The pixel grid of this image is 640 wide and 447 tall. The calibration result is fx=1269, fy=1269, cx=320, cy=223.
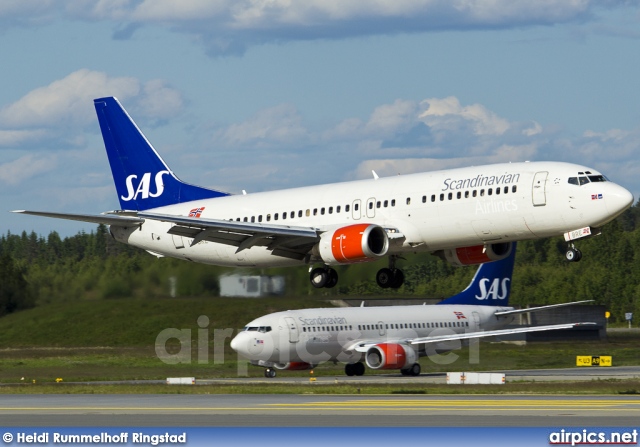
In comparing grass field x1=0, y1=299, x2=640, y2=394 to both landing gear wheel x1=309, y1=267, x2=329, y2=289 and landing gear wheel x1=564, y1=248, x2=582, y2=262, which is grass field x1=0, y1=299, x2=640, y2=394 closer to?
landing gear wheel x1=309, y1=267, x2=329, y2=289

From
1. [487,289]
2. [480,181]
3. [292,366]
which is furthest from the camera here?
[487,289]

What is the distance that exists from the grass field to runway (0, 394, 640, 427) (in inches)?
265

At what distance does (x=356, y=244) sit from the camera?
50875 millimetres

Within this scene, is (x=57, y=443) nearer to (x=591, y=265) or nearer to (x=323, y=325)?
(x=323, y=325)

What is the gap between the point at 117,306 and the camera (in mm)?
68000

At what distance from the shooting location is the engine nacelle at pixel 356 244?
5081 cm

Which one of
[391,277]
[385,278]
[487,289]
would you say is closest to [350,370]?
[487,289]

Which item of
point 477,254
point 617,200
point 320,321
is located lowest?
point 320,321

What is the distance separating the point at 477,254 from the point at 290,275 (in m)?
12.7

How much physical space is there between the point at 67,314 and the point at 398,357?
62.2 ft

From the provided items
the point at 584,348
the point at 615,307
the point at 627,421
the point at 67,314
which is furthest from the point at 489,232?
the point at 615,307

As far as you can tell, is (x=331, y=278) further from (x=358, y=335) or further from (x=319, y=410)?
(x=358, y=335)

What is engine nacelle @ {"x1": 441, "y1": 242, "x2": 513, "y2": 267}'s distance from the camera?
52.7 meters

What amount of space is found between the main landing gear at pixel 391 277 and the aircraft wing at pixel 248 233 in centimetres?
332
